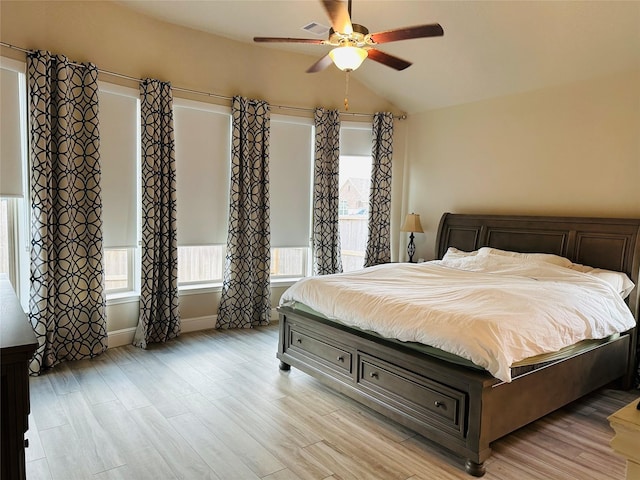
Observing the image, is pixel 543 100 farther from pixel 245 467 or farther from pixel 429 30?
pixel 245 467

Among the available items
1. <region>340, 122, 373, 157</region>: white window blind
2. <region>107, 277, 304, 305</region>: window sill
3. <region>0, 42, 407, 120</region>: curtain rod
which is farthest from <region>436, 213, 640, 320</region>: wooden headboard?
<region>107, 277, 304, 305</region>: window sill

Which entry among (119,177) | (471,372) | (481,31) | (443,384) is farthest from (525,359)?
(119,177)

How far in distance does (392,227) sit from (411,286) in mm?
2734

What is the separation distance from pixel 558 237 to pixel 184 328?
4141mm

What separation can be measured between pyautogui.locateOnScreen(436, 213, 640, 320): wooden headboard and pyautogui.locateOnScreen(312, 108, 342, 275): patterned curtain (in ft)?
4.46

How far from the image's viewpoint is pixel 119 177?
4449 millimetres

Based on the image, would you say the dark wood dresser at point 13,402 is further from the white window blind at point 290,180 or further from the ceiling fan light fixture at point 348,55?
the white window blind at point 290,180

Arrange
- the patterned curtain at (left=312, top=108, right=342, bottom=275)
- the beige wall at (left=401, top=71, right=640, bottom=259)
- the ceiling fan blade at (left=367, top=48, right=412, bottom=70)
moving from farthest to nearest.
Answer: the patterned curtain at (left=312, top=108, right=342, bottom=275), the beige wall at (left=401, top=71, right=640, bottom=259), the ceiling fan blade at (left=367, top=48, right=412, bottom=70)

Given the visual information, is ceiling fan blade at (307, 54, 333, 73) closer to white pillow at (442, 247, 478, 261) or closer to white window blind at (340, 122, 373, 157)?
white window blind at (340, 122, 373, 157)

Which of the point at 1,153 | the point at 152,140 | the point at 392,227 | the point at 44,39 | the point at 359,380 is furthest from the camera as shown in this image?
the point at 392,227

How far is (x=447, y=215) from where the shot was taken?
5566 mm

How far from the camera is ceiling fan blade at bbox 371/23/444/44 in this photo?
9.23 ft

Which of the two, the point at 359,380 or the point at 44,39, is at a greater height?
the point at 44,39

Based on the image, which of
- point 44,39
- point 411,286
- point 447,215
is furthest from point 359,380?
point 44,39
